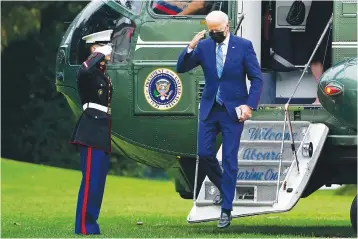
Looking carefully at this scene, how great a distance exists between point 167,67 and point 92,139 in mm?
1761

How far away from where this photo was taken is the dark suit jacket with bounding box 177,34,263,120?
11.1 meters

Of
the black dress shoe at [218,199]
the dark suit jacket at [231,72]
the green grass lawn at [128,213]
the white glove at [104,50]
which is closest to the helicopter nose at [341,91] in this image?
the dark suit jacket at [231,72]

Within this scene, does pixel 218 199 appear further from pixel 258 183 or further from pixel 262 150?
pixel 262 150

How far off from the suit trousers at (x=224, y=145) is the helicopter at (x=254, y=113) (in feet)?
1.10

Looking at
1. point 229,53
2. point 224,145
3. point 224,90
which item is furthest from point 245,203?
point 229,53

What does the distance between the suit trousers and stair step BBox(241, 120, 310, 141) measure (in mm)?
825

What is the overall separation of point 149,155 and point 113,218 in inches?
85.2

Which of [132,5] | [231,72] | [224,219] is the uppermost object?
[132,5]

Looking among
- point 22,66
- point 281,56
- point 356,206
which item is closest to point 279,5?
point 281,56

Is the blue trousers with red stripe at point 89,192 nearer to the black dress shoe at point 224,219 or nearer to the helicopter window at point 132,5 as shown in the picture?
the black dress shoe at point 224,219

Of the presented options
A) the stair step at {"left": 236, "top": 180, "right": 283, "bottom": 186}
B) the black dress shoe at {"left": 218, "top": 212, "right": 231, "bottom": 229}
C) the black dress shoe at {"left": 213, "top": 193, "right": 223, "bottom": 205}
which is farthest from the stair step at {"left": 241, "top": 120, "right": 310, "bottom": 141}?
the black dress shoe at {"left": 218, "top": 212, "right": 231, "bottom": 229}

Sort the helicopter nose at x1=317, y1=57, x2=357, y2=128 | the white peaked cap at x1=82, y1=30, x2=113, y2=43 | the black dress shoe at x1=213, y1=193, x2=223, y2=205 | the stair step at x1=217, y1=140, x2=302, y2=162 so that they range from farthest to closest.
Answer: the white peaked cap at x1=82, y1=30, x2=113, y2=43
the stair step at x1=217, y1=140, x2=302, y2=162
the black dress shoe at x1=213, y1=193, x2=223, y2=205
the helicopter nose at x1=317, y1=57, x2=357, y2=128

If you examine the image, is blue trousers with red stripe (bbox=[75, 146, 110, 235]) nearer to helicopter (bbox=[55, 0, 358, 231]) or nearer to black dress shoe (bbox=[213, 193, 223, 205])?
helicopter (bbox=[55, 0, 358, 231])

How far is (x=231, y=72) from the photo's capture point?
1116 centimetres
